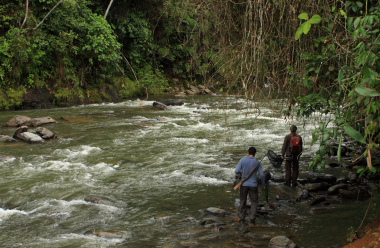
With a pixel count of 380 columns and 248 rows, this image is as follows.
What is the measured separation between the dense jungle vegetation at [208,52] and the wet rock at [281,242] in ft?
5.58

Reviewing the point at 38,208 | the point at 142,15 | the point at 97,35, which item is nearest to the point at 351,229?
the point at 38,208

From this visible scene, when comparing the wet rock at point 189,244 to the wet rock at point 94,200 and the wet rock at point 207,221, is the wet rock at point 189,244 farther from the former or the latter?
the wet rock at point 94,200

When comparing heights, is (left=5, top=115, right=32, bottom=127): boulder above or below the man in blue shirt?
below

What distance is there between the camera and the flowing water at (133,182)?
22.5 ft

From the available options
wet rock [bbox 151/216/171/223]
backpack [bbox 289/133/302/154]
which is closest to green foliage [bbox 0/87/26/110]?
wet rock [bbox 151/216/171/223]

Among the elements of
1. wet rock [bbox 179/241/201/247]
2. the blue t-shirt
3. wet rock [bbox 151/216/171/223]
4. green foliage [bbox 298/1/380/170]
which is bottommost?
wet rock [bbox 151/216/171/223]

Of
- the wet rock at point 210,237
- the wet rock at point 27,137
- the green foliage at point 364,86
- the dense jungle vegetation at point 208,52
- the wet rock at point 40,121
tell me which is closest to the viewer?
the green foliage at point 364,86

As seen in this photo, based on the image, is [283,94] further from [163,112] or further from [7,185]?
[163,112]

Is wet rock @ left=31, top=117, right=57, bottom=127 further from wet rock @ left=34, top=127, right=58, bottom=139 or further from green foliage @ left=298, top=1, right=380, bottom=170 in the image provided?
green foliage @ left=298, top=1, right=380, bottom=170

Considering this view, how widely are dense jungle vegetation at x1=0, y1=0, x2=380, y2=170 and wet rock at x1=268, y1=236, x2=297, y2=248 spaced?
67.0 inches

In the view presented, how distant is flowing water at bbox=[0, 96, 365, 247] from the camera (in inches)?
270

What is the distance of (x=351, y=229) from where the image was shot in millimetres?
A: 6426

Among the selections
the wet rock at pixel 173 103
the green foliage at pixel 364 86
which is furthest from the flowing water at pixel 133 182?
the wet rock at pixel 173 103

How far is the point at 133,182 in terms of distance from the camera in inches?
385
